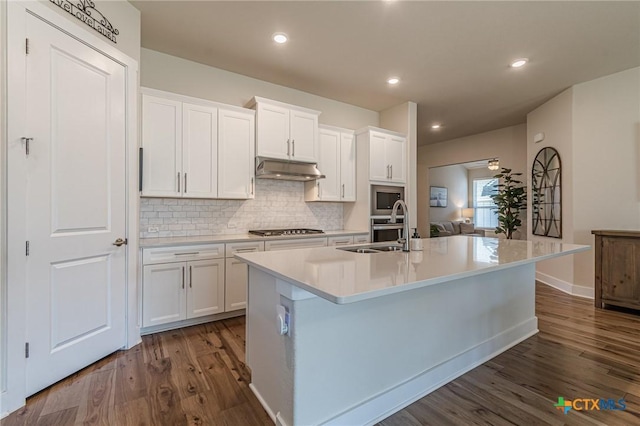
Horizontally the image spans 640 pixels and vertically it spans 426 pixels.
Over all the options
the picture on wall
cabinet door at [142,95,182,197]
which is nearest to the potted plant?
the picture on wall

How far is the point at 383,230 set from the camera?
4.39 meters

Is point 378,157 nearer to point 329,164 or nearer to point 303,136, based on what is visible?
point 329,164

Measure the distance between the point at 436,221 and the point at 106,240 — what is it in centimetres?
931

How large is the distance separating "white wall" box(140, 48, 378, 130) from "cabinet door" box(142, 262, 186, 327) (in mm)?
1985

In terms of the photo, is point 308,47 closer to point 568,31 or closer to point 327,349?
point 568,31

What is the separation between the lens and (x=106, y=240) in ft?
7.49

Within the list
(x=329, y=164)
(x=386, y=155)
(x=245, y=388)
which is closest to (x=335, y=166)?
(x=329, y=164)

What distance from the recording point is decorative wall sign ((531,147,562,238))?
14.4 feet

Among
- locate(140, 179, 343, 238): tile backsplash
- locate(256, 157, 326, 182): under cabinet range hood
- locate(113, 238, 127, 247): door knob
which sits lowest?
locate(113, 238, 127, 247): door knob

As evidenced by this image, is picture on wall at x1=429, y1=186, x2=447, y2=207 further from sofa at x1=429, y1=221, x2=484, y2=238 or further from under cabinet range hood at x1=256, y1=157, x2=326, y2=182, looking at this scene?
under cabinet range hood at x1=256, y1=157, x2=326, y2=182

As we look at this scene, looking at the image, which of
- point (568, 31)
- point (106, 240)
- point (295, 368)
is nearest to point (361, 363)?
point (295, 368)

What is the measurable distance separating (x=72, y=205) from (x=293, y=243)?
6.76 feet

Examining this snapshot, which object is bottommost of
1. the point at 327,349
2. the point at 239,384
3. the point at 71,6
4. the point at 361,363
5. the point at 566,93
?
the point at 239,384

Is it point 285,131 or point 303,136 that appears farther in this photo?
point 303,136
